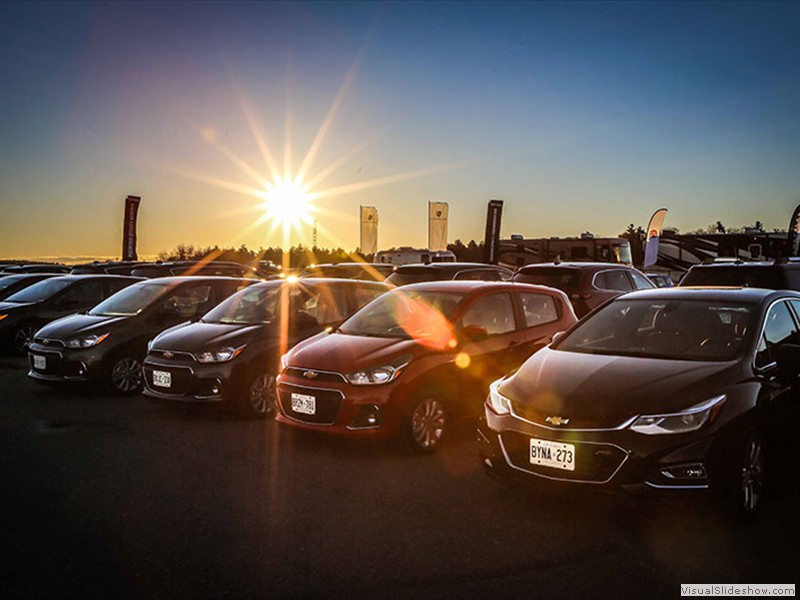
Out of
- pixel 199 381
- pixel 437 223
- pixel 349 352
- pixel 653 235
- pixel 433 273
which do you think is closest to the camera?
pixel 349 352

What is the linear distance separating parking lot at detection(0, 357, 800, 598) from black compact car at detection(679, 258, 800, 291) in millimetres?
6160

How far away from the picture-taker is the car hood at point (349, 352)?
20.3 feet

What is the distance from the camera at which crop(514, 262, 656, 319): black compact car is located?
1241cm

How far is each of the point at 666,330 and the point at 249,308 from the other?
5167mm

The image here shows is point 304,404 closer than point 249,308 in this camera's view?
Yes

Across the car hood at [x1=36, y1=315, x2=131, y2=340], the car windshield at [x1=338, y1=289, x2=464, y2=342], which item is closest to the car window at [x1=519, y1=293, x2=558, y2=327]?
the car windshield at [x1=338, y1=289, x2=464, y2=342]

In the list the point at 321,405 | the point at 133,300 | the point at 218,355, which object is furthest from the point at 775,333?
the point at 133,300

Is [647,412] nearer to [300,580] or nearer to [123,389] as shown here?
[300,580]

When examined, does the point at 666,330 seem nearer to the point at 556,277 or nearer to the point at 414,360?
the point at 414,360

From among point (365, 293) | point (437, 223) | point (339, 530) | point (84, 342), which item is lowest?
point (339, 530)

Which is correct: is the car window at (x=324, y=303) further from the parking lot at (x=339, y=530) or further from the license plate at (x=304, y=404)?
the parking lot at (x=339, y=530)

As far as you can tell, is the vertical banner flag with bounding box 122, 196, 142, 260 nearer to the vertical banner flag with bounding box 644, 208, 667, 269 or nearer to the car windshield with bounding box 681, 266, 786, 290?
the vertical banner flag with bounding box 644, 208, 667, 269

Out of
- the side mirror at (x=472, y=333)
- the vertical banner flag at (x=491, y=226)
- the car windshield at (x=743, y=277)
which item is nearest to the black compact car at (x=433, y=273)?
the car windshield at (x=743, y=277)

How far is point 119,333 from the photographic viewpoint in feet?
29.9
